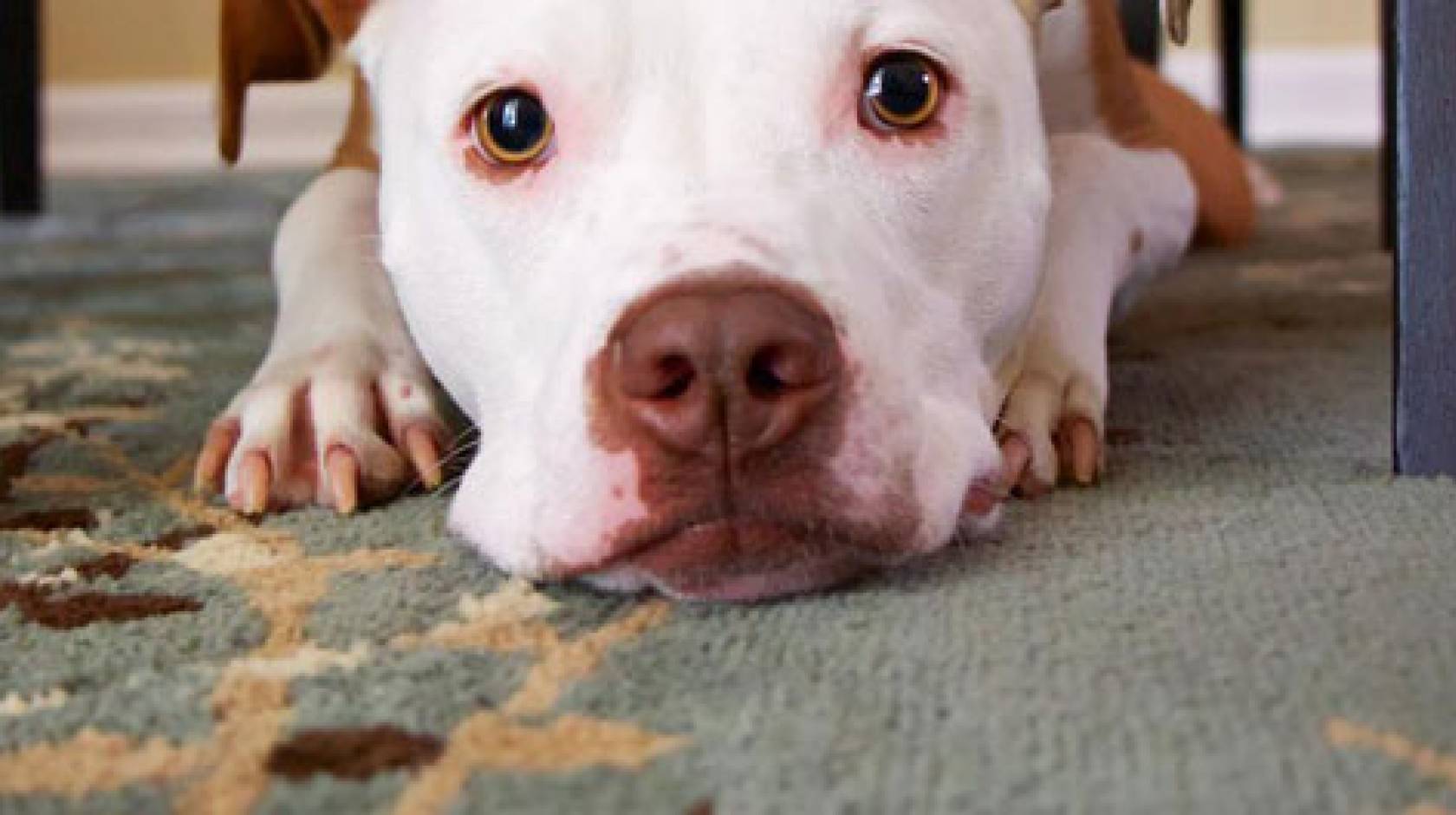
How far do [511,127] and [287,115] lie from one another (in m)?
4.47

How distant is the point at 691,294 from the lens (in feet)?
3.13

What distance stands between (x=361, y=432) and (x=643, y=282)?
373mm

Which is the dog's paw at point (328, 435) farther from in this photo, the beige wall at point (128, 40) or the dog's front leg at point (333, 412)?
the beige wall at point (128, 40)

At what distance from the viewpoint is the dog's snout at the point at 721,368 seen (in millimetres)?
929

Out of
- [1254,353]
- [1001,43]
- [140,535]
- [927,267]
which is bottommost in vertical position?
[1254,353]

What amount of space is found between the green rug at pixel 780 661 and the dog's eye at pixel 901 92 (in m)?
0.25

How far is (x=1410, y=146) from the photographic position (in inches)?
45.6

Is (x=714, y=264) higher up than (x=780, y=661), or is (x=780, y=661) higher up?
(x=714, y=264)

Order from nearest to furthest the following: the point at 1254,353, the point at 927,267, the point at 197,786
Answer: the point at 197,786, the point at 927,267, the point at 1254,353

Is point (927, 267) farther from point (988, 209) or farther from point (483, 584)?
point (483, 584)

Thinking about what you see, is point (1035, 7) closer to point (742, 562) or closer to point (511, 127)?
point (511, 127)

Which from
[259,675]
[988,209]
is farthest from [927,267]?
[259,675]

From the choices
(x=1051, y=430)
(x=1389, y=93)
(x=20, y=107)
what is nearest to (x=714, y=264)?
(x=1051, y=430)

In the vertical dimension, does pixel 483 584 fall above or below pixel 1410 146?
below
